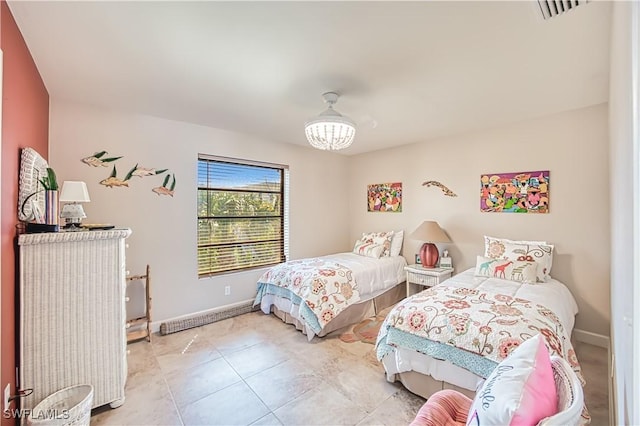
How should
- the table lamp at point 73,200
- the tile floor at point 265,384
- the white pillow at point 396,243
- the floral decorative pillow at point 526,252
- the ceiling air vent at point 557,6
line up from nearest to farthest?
the ceiling air vent at point 557,6, the tile floor at point 265,384, the table lamp at point 73,200, the floral decorative pillow at point 526,252, the white pillow at point 396,243

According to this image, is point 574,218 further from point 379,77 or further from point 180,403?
point 180,403

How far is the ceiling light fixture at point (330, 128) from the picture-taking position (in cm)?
233

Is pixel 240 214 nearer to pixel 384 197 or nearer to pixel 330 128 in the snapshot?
pixel 330 128

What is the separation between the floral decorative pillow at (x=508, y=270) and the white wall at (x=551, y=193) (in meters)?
0.51

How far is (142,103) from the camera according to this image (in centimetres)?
279

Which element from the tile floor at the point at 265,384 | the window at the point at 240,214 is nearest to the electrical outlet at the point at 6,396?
the tile floor at the point at 265,384

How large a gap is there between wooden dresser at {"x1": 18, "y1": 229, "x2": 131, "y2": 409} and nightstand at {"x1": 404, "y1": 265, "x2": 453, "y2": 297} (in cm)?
322

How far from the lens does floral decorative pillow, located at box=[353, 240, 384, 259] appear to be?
421 cm

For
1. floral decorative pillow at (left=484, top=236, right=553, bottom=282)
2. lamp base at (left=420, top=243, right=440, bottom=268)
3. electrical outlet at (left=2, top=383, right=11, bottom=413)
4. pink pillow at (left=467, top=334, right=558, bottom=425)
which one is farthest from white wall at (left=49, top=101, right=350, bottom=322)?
pink pillow at (left=467, top=334, right=558, bottom=425)

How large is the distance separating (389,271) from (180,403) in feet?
9.24

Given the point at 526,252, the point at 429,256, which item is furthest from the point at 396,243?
the point at 526,252

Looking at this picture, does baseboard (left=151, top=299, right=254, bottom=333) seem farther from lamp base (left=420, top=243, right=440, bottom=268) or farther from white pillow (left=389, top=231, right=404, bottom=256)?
lamp base (left=420, top=243, right=440, bottom=268)

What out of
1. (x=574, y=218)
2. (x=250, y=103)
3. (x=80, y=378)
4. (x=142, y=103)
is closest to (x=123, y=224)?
(x=142, y=103)

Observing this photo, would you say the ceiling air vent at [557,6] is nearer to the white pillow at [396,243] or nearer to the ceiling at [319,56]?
the ceiling at [319,56]
